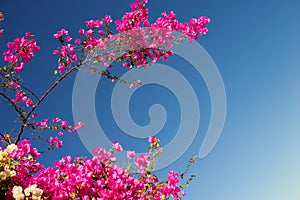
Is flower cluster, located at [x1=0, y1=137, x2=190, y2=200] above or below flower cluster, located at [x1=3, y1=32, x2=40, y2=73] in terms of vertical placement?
below

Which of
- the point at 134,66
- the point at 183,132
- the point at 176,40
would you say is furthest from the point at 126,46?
the point at 183,132

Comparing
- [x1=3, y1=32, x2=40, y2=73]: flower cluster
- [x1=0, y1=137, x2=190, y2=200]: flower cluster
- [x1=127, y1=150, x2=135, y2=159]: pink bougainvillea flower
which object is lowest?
[x1=0, y1=137, x2=190, y2=200]: flower cluster

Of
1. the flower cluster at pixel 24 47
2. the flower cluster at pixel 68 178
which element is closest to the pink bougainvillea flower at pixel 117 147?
the flower cluster at pixel 68 178

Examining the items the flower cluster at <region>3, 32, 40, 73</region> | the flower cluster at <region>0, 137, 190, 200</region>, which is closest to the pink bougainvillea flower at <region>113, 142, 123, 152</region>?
the flower cluster at <region>0, 137, 190, 200</region>

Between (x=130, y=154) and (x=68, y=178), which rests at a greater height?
(x=130, y=154)

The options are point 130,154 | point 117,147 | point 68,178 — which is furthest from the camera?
point 130,154

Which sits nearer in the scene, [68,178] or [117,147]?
[68,178]

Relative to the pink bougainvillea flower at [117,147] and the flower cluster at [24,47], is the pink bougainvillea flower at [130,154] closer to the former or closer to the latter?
the pink bougainvillea flower at [117,147]

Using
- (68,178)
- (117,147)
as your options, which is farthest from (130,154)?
(68,178)

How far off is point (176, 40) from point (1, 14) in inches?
128

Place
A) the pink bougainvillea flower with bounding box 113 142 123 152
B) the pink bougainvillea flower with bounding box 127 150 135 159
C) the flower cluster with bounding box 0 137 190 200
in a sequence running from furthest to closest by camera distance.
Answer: the pink bougainvillea flower with bounding box 127 150 135 159, the pink bougainvillea flower with bounding box 113 142 123 152, the flower cluster with bounding box 0 137 190 200

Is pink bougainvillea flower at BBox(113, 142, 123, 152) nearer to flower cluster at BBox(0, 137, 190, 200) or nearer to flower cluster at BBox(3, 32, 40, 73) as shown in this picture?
flower cluster at BBox(0, 137, 190, 200)

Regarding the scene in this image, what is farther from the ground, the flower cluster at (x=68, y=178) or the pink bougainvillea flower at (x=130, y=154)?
the pink bougainvillea flower at (x=130, y=154)

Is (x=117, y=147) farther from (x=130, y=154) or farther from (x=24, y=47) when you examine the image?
(x=24, y=47)
